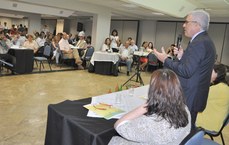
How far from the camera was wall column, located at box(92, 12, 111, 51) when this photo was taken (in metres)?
8.80

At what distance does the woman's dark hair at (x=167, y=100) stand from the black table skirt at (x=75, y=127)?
42 cm

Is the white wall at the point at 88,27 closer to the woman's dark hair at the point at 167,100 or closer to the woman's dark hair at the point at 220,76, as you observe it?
the woman's dark hair at the point at 220,76

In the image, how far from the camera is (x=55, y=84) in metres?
5.79

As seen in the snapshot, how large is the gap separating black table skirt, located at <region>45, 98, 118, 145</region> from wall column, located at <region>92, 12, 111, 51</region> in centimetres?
703

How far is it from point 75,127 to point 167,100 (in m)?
0.73

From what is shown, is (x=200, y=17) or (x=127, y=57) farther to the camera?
(x=127, y=57)

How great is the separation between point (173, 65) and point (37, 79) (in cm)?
500

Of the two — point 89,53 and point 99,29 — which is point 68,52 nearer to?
point 89,53

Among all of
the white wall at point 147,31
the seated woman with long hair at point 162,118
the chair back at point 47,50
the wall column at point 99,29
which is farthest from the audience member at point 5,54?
the white wall at point 147,31

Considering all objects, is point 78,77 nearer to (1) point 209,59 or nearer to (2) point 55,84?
(2) point 55,84

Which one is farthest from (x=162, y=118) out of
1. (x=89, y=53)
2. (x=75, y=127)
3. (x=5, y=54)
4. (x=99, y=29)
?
(x=99, y=29)

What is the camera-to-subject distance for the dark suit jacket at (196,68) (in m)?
1.79

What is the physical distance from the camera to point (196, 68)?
1.81m

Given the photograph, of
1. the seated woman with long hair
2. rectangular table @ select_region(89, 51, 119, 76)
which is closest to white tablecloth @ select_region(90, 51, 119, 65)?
rectangular table @ select_region(89, 51, 119, 76)
